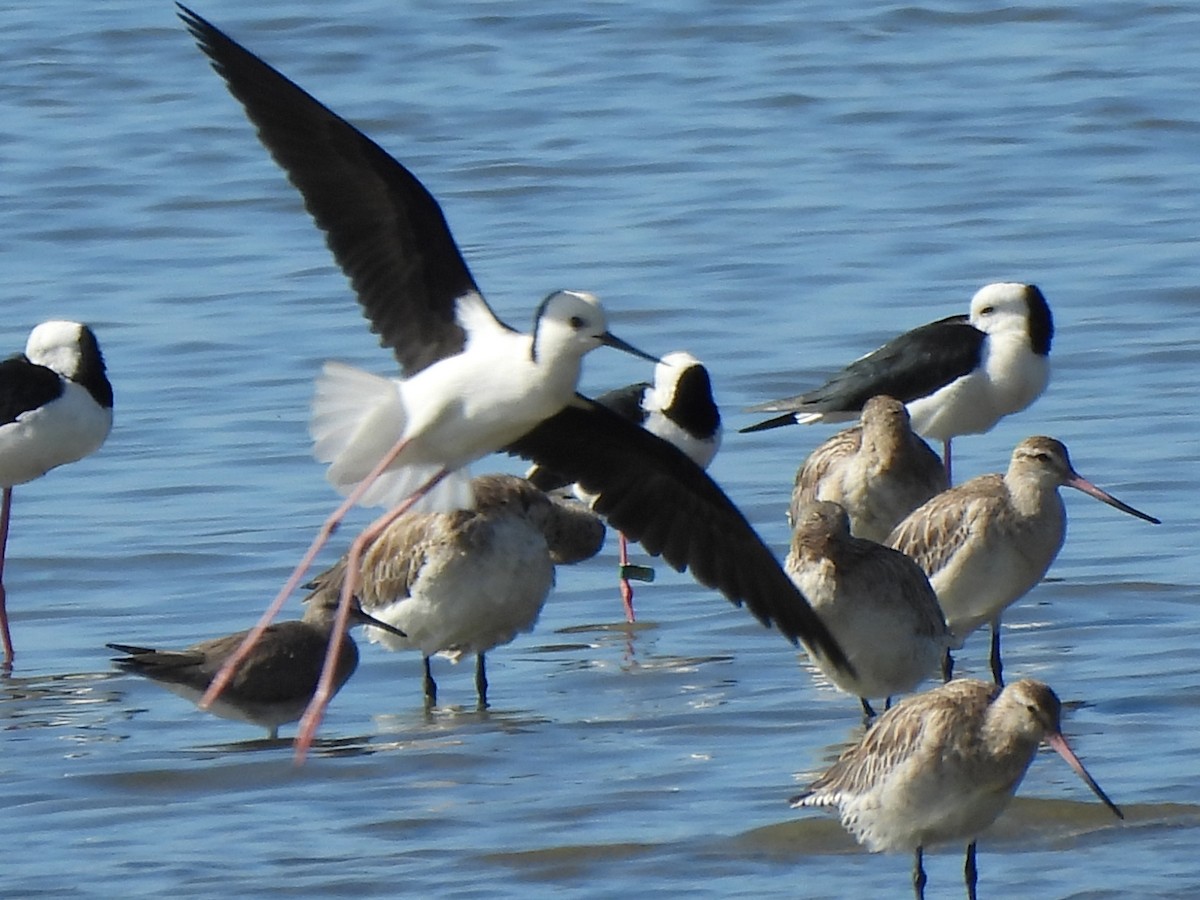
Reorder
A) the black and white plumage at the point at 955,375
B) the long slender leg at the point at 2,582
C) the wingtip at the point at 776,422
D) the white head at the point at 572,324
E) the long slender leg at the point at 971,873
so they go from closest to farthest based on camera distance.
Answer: the long slender leg at the point at 971,873
the white head at the point at 572,324
the long slender leg at the point at 2,582
the black and white plumage at the point at 955,375
the wingtip at the point at 776,422

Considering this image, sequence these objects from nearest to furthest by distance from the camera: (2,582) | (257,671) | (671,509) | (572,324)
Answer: (572,324), (671,509), (257,671), (2,582)

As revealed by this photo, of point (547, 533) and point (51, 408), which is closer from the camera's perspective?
point (547, 533)

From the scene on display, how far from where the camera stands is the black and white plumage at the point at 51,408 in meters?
11.6

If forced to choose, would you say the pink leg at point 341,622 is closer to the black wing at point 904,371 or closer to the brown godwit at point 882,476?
the brown godwit at point 882,476

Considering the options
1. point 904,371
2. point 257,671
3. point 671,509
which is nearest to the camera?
point 671,509

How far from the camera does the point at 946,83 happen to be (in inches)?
871

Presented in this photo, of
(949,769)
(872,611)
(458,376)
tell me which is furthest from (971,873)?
(458,376)

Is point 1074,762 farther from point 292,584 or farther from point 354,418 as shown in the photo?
point 292,584

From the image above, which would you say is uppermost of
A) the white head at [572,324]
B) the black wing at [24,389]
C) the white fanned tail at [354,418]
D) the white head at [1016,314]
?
the white head at [572,324]

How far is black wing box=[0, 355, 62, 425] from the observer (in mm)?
11578

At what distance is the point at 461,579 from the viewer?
9398mm

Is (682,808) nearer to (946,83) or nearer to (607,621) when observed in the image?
(607,621)

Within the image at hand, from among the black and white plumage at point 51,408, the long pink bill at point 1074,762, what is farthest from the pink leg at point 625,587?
the long pink bill at point 1074,762

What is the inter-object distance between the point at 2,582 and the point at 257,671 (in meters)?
2.73
